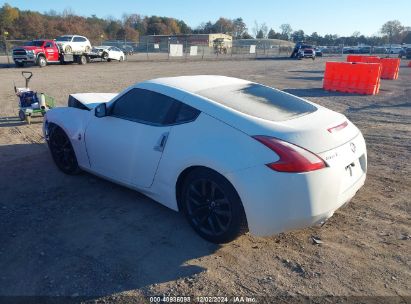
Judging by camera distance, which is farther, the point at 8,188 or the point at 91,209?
the point at 8,188

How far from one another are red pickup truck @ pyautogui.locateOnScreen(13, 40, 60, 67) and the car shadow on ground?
79.1 ft

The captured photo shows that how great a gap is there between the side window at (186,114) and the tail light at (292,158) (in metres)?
0.80

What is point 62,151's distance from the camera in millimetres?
5250

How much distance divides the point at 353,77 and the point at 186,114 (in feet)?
42.9

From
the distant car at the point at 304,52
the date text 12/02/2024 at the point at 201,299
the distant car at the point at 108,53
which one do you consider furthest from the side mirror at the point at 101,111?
the distant car at the point at 304,52

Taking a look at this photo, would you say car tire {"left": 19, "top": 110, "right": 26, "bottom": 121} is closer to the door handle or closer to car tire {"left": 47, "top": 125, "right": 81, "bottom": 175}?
Answer: car tire {"left": 47, "top": 125, "right": 81, "bottom": 175}

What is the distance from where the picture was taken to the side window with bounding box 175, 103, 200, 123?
11.7 ft

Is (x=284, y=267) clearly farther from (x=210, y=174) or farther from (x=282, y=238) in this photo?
(x=210, y=174)

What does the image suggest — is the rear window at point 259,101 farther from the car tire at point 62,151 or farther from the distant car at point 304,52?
the distant car at point 304,52

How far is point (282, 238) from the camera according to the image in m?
3.71

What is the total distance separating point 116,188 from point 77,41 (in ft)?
94.1

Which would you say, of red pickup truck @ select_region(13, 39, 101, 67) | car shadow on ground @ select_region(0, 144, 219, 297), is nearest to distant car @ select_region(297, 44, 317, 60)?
red pickup truck @ select_region(13, 39, 101, 67)

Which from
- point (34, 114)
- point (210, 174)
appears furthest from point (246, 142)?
point (34, 114)

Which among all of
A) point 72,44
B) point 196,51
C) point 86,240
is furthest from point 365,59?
point 196,51
